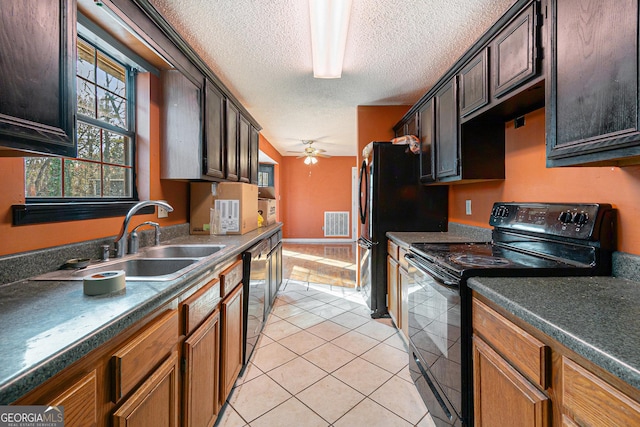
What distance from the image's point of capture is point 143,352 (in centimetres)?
82

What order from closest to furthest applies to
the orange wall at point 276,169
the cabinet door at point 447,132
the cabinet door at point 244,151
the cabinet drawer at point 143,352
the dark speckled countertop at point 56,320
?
the dark speckled countertop at point 56,320 → the cabinet drawer at point 143,352 → the cabinet door at point 447,132 → the cabinet door at point 244,151 → the orange wall at point 276,169

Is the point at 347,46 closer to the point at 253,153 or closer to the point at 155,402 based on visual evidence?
the point at 253,153

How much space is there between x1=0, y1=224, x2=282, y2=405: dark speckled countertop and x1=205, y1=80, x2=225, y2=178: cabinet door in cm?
135

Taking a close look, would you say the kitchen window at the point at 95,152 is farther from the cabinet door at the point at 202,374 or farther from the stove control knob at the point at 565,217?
the stove control knob at the point at 565,217

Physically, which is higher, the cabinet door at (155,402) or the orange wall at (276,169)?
the orange wall at (276,169)

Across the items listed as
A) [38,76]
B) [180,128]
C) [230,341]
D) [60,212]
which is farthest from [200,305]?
[180,128]

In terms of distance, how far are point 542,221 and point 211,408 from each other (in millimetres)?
1903

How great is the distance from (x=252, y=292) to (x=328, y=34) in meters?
1.86

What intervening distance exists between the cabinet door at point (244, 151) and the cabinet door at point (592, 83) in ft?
8.39

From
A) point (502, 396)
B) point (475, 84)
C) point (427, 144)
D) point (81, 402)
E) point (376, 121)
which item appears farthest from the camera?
point (376, 121)

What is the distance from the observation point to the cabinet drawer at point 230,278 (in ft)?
4.91

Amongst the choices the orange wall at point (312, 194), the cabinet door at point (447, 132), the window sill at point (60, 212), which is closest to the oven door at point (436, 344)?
the cabinet door at point (447, 132)

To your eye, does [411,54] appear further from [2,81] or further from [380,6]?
[2,81]

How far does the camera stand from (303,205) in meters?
7.78
